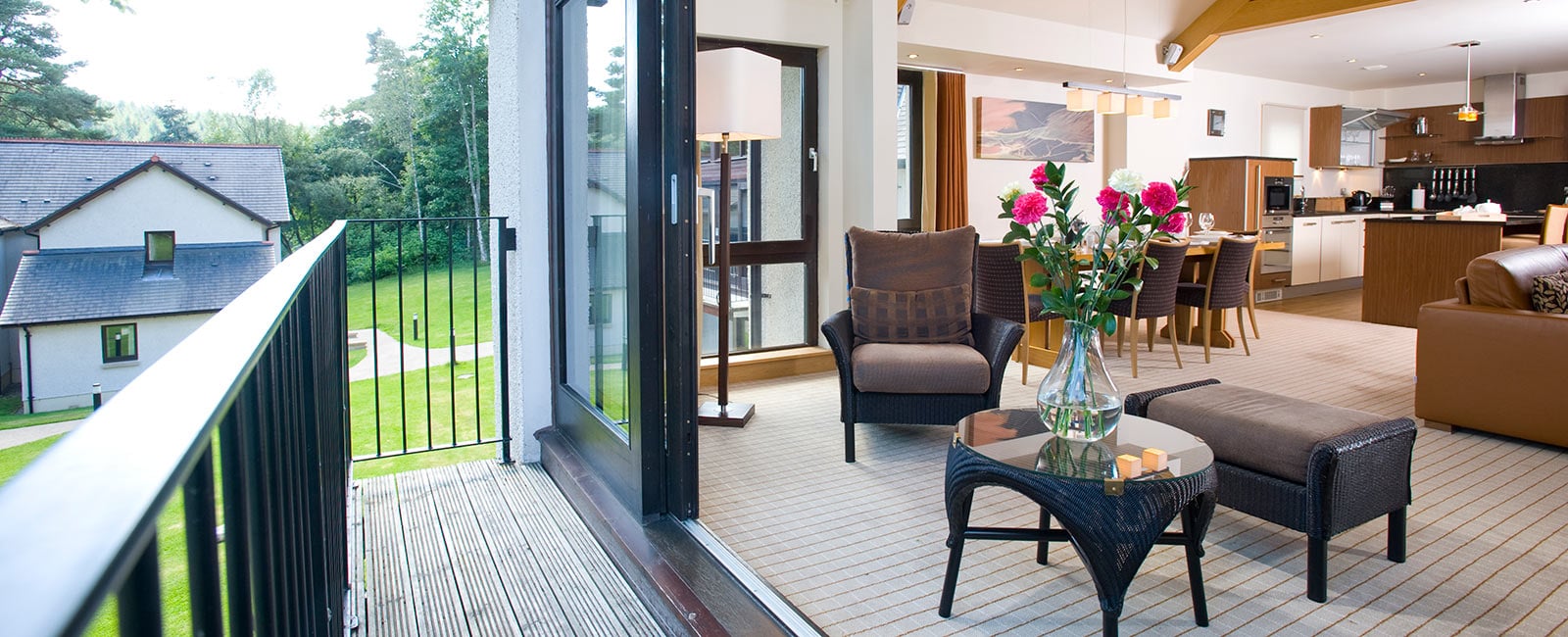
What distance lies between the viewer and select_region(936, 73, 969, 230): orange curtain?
7250 mm

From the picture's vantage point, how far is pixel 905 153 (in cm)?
712

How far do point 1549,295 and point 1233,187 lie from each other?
540cm

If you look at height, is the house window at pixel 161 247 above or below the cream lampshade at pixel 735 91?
below

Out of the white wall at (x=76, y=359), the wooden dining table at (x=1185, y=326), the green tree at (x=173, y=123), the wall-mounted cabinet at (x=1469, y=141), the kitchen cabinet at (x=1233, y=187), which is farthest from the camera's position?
the wall-mounted cabinet at (x=1469, y=141)

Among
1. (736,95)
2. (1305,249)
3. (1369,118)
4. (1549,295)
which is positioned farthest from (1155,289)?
(1369,118)

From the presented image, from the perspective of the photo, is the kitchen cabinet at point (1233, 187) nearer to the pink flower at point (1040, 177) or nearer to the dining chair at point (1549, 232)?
the dining chair at point (1549, 232)

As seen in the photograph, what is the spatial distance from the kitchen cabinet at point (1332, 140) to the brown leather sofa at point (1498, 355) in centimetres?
669

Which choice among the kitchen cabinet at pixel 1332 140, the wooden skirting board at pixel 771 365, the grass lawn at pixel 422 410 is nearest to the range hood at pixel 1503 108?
the kitchen cabinet at pixel 1332 140

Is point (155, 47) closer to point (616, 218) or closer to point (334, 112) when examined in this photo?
point (334, 112)

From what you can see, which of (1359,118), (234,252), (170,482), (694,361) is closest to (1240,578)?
(694,361)

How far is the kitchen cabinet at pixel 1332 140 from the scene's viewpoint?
10.3 m

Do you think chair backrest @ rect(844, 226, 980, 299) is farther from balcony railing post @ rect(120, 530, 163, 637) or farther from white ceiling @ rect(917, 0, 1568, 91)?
balcony railing post @ rect(120, 530, 163, 637)

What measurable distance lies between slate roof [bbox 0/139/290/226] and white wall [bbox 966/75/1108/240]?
5.07m

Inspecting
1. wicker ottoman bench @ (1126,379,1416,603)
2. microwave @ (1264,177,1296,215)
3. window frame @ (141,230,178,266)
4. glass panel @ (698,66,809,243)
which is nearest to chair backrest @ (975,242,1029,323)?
glass panel @ (698,66,809,243)
